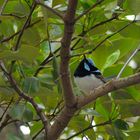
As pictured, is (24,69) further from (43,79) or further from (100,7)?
(100,7)

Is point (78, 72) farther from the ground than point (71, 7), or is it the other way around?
point (78, 72)

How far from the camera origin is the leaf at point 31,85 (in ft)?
2.81

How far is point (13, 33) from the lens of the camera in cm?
102

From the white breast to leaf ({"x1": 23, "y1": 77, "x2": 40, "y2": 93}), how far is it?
367 millimetres

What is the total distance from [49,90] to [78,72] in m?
0.39

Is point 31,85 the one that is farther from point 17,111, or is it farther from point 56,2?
point 56,2

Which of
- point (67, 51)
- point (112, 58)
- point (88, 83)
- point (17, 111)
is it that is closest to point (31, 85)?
point (17, 111)

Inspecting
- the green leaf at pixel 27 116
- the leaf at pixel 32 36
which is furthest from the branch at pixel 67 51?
the leaf at pixel 32 36

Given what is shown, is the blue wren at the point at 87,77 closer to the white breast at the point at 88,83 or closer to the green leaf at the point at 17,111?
the white breast at the point at 88,83

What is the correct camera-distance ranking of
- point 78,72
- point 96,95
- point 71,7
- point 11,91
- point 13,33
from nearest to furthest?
point 71,7, point 96,95, point 11,91, point 13,33, point 78,72

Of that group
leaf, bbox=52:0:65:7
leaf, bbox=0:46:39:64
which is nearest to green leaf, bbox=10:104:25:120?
leaf, bbox=0:46:39:64

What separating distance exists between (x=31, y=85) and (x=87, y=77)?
1.55 feet

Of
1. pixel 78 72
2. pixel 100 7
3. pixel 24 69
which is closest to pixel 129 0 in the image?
pixel 100 7

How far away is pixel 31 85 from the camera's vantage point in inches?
33.8
